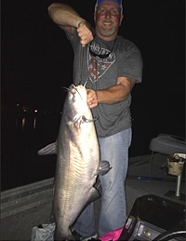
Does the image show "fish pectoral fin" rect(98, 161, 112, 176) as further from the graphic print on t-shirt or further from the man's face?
the man's face

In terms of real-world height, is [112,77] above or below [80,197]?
above

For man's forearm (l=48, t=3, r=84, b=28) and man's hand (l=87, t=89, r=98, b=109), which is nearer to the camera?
man's hand (l=87, t=89, r=98, b=109)

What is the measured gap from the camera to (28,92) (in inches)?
3553

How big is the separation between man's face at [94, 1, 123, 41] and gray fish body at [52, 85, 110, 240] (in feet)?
3.51

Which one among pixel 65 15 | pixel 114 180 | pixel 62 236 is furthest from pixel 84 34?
pixel 62 236

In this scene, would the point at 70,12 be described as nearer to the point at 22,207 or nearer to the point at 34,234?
the point at 22,207

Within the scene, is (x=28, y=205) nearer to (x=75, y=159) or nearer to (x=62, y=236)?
(x=62, y=236)

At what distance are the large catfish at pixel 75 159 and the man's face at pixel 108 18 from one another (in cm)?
107

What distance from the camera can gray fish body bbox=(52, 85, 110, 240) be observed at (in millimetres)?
1711

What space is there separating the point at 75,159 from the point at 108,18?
1617 millimetres

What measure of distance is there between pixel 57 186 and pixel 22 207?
3.28ft

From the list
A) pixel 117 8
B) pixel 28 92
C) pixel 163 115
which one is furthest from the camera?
pixel 28 92

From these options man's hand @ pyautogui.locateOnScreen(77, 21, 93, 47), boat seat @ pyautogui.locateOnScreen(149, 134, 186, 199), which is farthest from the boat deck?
man's hand @ pyautogui.locateOnScreen(77, 21, 93, 47)

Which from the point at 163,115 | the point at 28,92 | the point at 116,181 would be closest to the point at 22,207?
the point at 116,181
